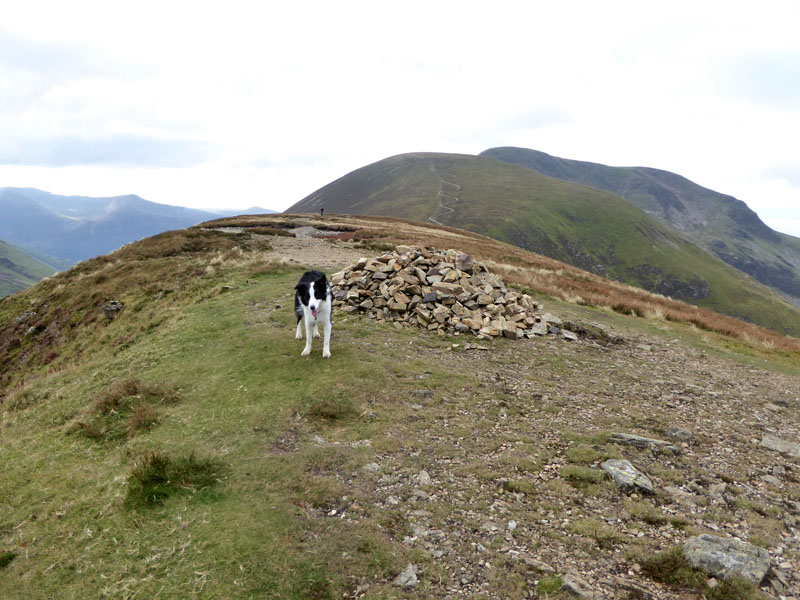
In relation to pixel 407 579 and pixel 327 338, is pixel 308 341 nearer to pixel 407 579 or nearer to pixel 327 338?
pixel 327 338

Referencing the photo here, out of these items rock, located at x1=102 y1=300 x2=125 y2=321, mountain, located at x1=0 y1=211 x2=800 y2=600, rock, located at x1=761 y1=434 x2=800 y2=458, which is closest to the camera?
mountain, located at x1=0 y1=211 x2=800 y2=600

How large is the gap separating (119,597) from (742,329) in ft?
101

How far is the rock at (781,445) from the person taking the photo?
8.85 m

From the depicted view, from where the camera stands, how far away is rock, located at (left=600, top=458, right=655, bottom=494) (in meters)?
6.77

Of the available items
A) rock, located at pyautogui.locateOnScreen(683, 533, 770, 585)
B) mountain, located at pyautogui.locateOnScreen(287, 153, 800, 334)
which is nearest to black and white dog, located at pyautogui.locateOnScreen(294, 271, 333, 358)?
rock, located at pyautogui.locateOnScreen(683, 533, 770, 585)

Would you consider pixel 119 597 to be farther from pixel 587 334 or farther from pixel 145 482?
pixel 587 334

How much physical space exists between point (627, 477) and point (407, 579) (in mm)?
4556

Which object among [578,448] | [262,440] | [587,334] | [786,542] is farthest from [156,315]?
[786,542]

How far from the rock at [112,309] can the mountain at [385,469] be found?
666 cm

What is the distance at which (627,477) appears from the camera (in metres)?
6.97

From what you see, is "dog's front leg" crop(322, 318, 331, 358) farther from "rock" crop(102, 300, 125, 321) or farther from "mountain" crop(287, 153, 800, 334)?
"mountain" crop(287, 153, 800, 334)

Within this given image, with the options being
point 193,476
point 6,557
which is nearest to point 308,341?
point 193,476

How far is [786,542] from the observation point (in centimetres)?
577

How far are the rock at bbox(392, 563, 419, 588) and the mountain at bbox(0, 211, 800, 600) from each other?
0.03 meters
